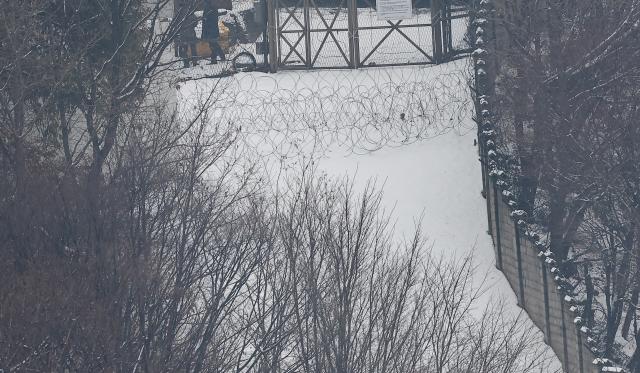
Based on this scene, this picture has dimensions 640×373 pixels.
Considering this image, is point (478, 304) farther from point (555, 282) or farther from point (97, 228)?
point (97, 228)

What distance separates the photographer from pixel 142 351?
11391mm

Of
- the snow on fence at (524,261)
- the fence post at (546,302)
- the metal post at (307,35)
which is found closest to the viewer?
the snow on fence at (524,261)

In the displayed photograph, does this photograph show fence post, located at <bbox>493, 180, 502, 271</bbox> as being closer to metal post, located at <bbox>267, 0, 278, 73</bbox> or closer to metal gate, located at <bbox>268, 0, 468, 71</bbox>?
metal gate, located at <bbox>268, 0, 468, 71</bbox>

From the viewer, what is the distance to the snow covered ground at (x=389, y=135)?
65.0 ft

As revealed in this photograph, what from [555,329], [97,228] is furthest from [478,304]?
[97,228]

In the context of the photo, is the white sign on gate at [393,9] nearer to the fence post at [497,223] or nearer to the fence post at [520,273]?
the fence post at [497,223]

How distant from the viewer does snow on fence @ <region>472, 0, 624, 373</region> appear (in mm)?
16234

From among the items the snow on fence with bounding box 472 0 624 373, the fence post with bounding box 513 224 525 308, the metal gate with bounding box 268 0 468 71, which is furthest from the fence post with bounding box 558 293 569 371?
the metal gate with bounding box 268 0 468 71

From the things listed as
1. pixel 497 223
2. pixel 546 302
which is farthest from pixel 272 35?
pixel 546 302

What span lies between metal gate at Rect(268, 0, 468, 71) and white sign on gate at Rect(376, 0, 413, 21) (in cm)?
19

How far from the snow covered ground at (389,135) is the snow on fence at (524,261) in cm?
46

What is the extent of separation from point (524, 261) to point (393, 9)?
9.73 meters

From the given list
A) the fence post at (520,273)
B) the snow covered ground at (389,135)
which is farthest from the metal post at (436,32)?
the fence post at (520,273)

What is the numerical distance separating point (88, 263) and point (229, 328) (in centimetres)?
204
